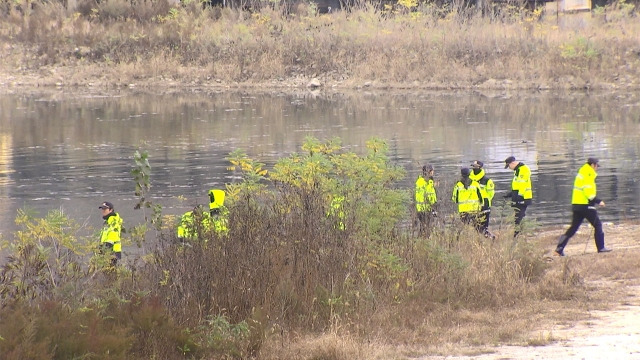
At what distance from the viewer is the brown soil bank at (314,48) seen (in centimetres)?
5862

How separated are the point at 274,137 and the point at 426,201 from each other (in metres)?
22.0

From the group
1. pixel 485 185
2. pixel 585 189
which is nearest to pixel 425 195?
pixel 585 189

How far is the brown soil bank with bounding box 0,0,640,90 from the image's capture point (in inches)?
2308

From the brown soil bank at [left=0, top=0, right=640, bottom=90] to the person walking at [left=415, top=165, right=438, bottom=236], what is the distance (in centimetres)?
4155

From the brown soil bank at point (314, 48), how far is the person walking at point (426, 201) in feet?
136

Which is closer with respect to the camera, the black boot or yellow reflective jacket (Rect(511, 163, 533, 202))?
the black boot

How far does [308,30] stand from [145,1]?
1238 centimetres

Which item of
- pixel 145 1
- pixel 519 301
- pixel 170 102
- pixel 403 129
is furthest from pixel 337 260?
pixel 145 1

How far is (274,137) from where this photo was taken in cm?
3653

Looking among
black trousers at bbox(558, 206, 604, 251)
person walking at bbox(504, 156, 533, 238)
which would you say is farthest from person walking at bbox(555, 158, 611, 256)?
person walking at bbox(504, 156, 533, 238)

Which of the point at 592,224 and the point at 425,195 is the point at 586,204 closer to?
the point at 592,224

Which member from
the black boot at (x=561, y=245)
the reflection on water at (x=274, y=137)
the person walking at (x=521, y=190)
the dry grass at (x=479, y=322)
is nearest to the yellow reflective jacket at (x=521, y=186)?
the person walking at (x=521, y=190)

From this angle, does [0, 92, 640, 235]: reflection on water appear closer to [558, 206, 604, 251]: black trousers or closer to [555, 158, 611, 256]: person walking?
[558, 206, 604, 251]: black trousers

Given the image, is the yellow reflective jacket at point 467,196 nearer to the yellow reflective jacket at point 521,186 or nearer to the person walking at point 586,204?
the yellow reflective jacket at point 521,186
